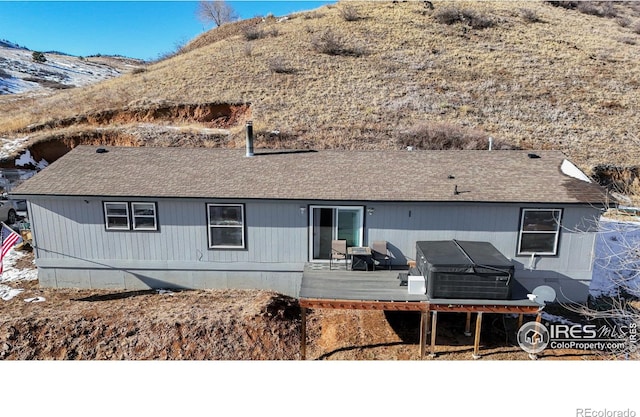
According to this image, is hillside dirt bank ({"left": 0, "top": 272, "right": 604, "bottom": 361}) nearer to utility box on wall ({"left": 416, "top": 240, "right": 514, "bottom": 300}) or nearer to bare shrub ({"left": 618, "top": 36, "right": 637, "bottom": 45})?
utility box on wall ({"left": 416, "top": 240, "right": 514, "bottom": 300})

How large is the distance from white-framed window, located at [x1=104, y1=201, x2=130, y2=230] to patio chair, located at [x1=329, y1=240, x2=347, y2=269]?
5.37 metres

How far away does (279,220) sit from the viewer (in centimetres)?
966

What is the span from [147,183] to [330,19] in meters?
35.6

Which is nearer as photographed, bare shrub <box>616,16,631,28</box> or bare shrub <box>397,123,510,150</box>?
bare shrub <box>397,123,510,150</box>

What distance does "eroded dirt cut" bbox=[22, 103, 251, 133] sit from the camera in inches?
968

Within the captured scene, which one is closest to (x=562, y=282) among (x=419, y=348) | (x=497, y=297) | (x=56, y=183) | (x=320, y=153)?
(x=497, y=297)

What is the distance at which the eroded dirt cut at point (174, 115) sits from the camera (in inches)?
968

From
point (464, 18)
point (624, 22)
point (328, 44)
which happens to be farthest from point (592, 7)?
point (328, 44)

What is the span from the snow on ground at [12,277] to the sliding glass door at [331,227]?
26.1 feet

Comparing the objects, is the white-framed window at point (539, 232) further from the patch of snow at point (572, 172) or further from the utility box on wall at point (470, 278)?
the utility box on wall at point (470, 278)

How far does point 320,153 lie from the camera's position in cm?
1205

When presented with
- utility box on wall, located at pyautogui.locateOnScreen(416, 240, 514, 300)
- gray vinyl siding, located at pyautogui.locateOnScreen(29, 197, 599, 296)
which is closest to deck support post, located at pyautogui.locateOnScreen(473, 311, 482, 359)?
utility box on wall, located at pyautogui.locateOnScreen(416, 240, 514, 300)

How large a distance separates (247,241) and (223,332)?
2.67 m

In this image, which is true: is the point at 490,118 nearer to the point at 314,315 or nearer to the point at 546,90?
the point at 546,90
